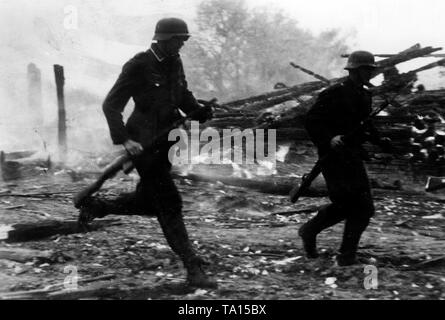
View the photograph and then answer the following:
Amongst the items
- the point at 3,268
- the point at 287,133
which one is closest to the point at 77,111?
the point at 287,133

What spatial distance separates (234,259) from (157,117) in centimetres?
154

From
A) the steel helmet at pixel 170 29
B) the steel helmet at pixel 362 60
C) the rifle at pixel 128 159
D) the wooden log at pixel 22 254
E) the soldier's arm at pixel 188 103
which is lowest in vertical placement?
the wooden log at pixel 22 254

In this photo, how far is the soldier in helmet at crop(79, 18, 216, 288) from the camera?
428 centimetres

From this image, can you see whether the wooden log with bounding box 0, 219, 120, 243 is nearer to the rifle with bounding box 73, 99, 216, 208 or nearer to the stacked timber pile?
the rifle with bounding box 73, 99, 216, 208

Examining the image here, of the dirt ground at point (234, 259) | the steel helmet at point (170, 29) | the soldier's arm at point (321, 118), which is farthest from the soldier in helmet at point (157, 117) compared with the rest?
the soldier's arm at point (321, 118)

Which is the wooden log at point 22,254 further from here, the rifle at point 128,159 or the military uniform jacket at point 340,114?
the military uniform jacket at point 340,114

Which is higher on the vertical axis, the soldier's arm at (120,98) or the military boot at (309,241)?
the soldier's arm at (120,98)

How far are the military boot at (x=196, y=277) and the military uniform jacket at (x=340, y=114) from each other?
4.77 ft

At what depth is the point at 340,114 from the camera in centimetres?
473

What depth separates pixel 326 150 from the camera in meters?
4.72

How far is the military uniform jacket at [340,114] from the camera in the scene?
184 inches

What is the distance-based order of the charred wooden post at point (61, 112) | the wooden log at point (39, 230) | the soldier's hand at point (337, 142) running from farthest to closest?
the charred wooden post at point (61, 112)
the wooden log at point (39, 230)
the soldier's hand at point (337, 142)
